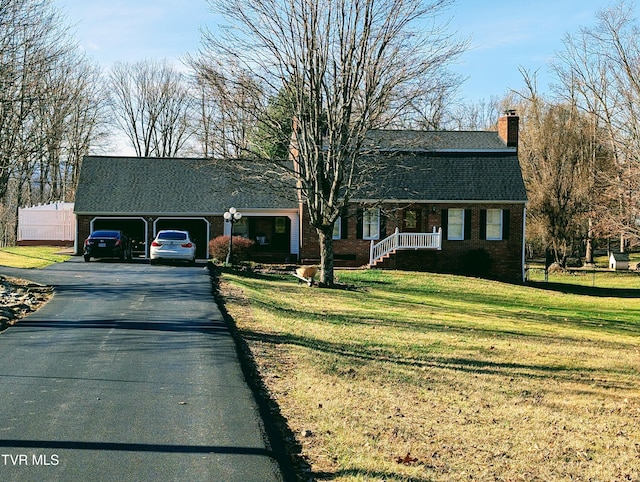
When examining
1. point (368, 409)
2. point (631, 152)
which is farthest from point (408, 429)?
point (631, 152)

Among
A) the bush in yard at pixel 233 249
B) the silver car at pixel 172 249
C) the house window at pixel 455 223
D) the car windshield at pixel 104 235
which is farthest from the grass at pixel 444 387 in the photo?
the house window at pixel 455 223

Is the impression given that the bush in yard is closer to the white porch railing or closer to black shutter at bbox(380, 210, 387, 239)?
the white porch railing

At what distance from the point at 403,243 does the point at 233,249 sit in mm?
7850

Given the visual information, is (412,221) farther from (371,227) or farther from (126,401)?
(126,401)

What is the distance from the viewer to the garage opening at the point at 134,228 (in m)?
37.3

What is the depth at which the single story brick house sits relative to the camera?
113ft

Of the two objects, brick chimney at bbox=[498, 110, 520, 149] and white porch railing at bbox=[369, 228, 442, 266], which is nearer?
white porch railing at bbox=[369, 228, 442, 266]

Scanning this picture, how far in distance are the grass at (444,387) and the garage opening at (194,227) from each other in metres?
16.5

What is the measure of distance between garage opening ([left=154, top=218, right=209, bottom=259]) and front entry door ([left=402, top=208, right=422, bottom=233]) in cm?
1016

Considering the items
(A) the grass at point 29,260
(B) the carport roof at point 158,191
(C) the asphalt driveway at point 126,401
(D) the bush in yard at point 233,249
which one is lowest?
(C) the asphalt driveway at point 126,401

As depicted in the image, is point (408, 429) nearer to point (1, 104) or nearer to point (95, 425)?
point (95, 425)

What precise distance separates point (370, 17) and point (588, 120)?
1096 inches

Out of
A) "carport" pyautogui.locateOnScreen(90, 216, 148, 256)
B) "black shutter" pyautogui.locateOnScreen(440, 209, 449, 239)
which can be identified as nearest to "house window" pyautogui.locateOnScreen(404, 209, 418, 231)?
"black shutter" pyautogui.locateOnScreen(440, 209, 449, 239)

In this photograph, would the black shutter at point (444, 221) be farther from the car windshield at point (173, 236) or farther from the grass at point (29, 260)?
the grass at point (29, 260)
